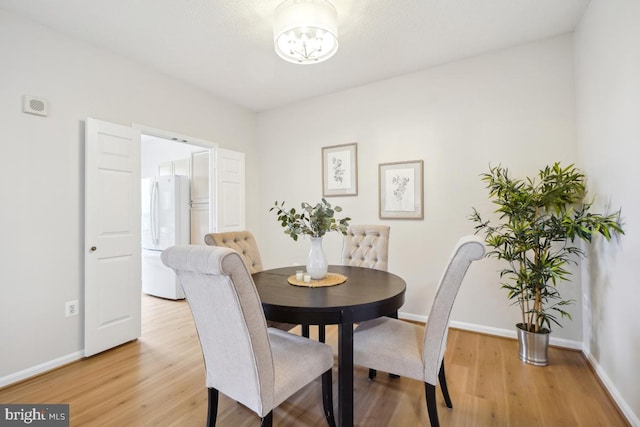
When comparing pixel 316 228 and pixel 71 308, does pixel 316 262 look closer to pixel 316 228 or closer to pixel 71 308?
pixel 316 228

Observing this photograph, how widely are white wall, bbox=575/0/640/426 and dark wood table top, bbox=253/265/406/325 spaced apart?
131 cm

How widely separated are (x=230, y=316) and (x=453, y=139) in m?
2.80

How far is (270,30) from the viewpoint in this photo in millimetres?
2469

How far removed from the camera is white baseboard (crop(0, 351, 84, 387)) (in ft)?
6.89

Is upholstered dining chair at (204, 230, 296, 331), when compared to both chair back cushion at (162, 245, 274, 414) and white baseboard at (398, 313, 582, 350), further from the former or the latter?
white baseboard at (398, 313, 582, 350)

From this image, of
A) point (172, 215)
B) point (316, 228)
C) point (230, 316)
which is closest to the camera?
point (230, 316)

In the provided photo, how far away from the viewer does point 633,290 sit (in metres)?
1.65

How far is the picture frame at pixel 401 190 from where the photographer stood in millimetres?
3213

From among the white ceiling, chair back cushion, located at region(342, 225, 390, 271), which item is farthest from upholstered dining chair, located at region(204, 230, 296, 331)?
the white ceiling

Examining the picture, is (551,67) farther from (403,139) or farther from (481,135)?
(403,139)

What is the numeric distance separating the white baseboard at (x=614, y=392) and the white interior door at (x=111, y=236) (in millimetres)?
3687

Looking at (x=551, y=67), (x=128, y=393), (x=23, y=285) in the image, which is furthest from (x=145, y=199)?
(x=551, y=67)

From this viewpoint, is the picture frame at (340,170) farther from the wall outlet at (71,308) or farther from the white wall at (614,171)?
the wall outlet at (71,308)

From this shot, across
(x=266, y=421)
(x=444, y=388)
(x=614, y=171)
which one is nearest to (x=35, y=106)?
(x=266, y=421)
